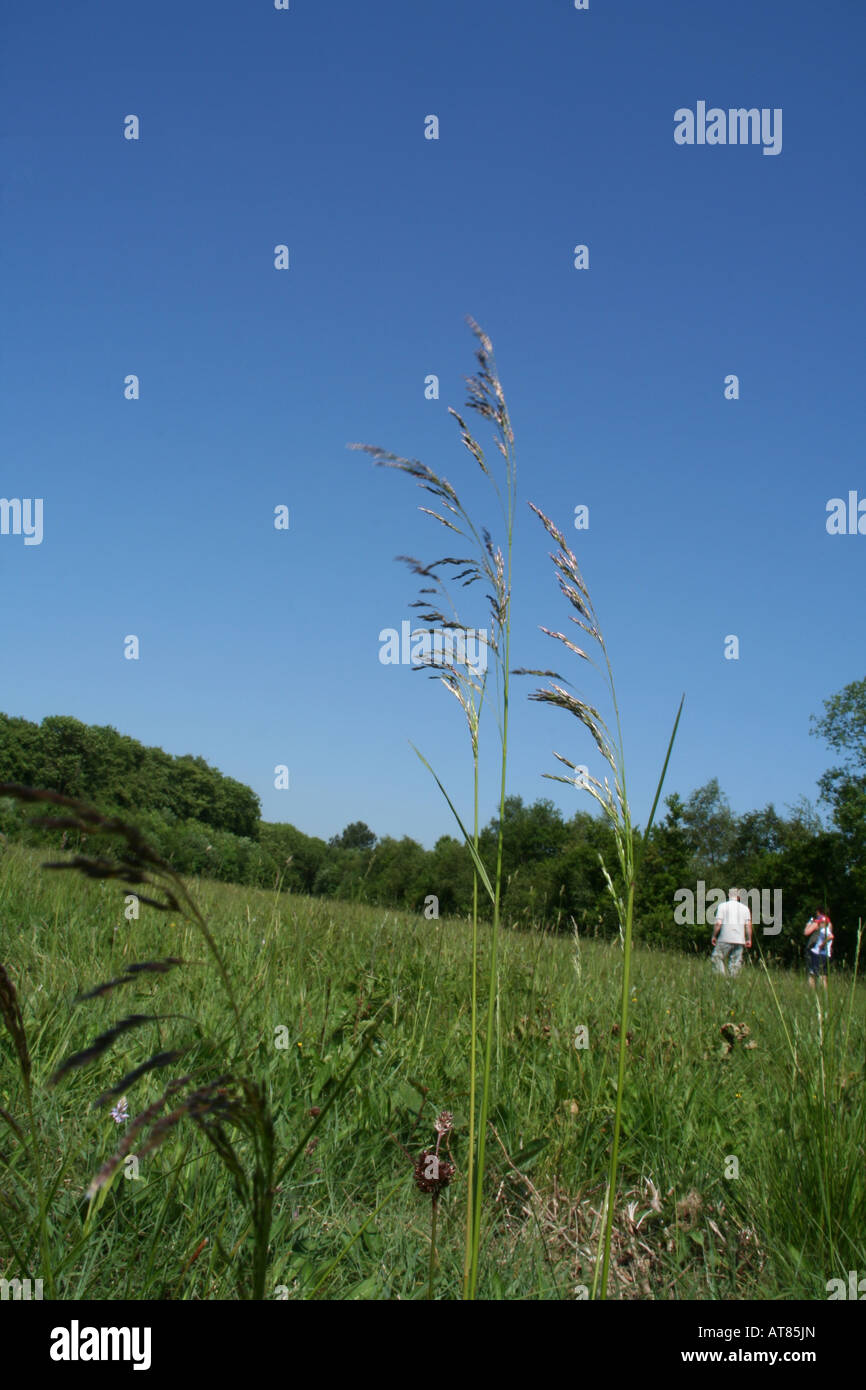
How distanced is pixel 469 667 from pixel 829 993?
59.6 inches

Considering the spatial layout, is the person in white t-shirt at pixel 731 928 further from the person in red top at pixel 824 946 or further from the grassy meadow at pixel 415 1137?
the grassy meadow at pixel 415 1137

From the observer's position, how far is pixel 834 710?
1582 inches

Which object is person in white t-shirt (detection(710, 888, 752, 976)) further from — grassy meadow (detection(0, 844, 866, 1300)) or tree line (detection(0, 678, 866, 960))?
grassy meadow (detection(0, 844, 866, 1300))

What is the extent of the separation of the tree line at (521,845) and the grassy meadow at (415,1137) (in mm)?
785

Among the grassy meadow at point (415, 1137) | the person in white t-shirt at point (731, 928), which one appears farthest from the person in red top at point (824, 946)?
the person in white t-shirt at point (731, 928)

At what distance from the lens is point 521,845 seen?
41031 mm

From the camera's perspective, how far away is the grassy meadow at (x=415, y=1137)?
1.67m

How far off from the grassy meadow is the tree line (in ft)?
2.57

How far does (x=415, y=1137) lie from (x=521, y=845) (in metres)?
39.4

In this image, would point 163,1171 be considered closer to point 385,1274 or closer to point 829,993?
point 385,1274

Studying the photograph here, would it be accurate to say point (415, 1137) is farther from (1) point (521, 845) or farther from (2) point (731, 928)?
(1) point (521, 845)

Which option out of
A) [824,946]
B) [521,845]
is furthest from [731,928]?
[521,845]
